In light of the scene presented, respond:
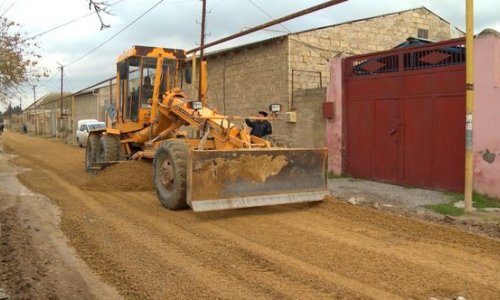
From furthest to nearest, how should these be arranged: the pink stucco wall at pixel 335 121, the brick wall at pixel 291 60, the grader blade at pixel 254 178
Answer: the brick wall at pixel 291 60, the pink stucco wall at pixel 335 121, the grader blade at pixel 254 178

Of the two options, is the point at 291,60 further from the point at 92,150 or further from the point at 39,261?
the point at 39,261

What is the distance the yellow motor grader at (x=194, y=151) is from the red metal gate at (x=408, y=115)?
3478mm

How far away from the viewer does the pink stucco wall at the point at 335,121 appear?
14031mm

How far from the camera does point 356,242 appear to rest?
692 centimetres

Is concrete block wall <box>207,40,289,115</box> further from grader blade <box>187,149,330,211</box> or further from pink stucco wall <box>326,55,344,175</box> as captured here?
grader blade <box>187,149,330,211</box>

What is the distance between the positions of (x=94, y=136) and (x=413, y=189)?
8776 millimetres

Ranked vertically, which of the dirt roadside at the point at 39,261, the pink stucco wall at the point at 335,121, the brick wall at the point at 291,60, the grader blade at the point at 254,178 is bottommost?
the dirt roadside at the point at 39,261

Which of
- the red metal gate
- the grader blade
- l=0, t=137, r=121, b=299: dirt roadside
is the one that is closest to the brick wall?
the red metal gate

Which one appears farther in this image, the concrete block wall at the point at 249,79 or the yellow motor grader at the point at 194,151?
the concrete block wall at the point at 249,79

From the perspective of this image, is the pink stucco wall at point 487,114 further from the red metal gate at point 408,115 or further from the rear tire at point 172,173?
the rear tire at point 172,173

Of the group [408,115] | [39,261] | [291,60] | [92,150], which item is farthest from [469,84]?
[92,150]

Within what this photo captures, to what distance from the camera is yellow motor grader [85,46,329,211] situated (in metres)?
8.27

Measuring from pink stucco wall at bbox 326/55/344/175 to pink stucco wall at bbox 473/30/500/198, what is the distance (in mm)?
4036

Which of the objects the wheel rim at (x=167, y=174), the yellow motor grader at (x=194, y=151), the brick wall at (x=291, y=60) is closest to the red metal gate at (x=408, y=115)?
the brick wall at (x=291, y=60)
